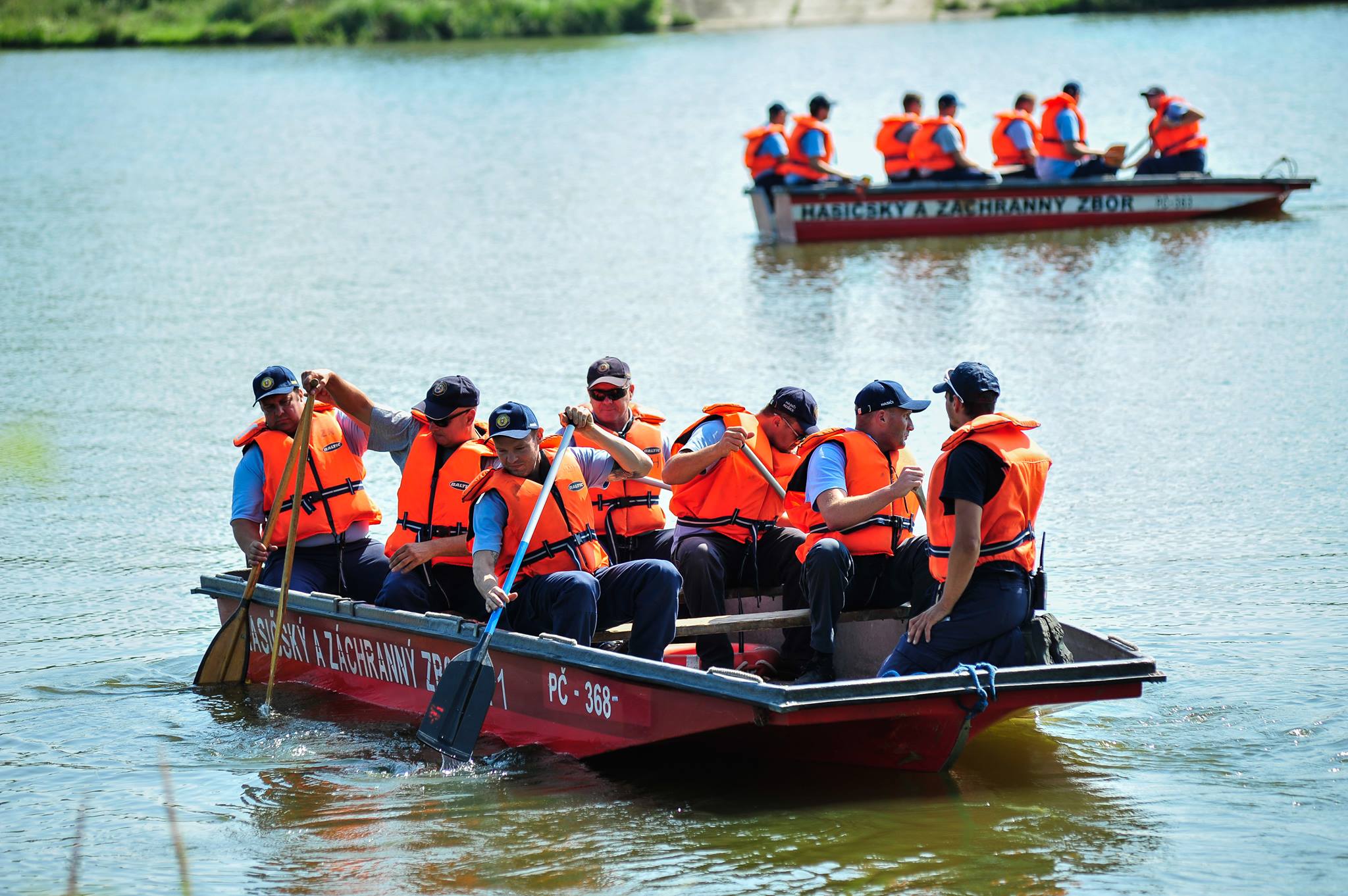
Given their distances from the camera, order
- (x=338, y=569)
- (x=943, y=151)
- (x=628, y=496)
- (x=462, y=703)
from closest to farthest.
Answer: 1. (x=462, y=703)
2. (x=628, y=496)
3. (x=338, y=569)
4. (x=943, y=151)

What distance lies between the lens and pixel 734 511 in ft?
25.7

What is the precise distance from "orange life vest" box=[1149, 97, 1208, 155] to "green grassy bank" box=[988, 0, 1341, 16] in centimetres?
2791

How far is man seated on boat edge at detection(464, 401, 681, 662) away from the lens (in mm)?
7121

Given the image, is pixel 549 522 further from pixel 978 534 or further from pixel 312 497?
pixel 978 534

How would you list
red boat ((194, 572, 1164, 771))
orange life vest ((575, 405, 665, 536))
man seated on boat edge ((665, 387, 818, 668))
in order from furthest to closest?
orange life vest ((575, 405, 665, 536)) → man seated on boat edge ((665, 387, 818, 668)) → red boat ((194, 572, 1164, 771))

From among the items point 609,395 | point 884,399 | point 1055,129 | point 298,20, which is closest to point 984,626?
point 884,399

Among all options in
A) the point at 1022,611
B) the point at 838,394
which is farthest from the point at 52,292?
the point at 1022,611

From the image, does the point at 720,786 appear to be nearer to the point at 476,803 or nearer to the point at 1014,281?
the point at 476,803

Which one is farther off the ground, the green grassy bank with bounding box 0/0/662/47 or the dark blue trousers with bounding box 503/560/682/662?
the green grassy bank with bounding box 0/0/662/47

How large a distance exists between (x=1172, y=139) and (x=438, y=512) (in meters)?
14.2

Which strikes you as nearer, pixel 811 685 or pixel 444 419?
pixel 811 685

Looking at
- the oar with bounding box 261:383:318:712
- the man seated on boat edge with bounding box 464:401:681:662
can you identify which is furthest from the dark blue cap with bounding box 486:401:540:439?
the oar with bounding box 261:383:318:712

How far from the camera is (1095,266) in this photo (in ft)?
59.1

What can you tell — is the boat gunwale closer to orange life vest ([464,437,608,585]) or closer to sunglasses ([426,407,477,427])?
orange life vest ([464,437,608,585])
